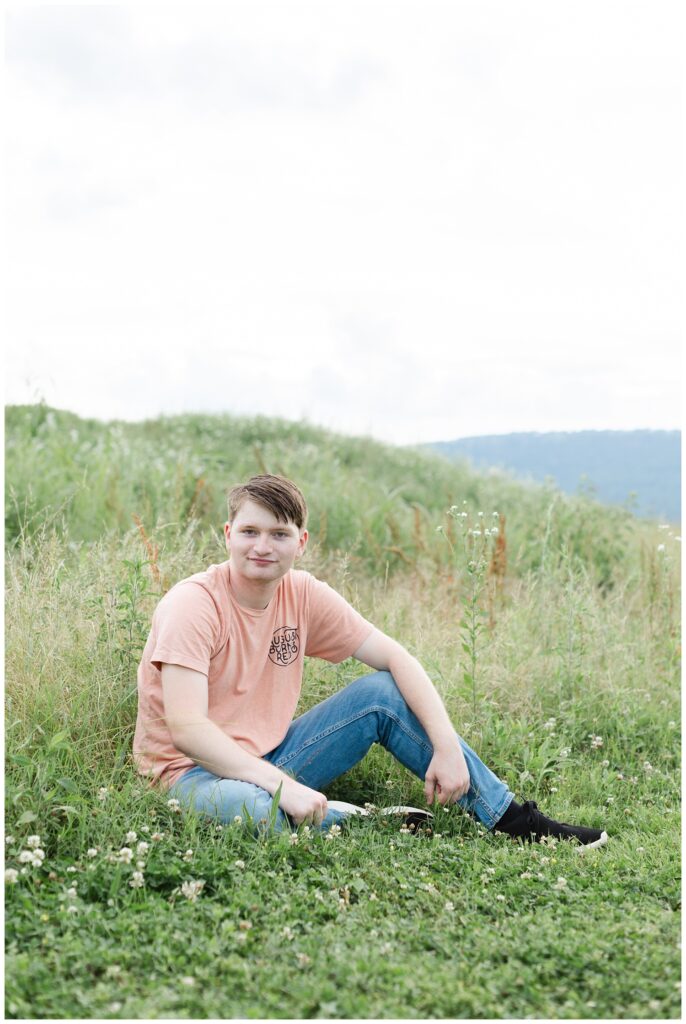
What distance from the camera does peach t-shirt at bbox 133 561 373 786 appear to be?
136 inches

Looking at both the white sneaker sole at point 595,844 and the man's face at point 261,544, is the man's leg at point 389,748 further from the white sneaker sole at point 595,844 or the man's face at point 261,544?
the man's face at point 261,544

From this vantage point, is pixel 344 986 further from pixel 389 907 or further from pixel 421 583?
pixel 421 583

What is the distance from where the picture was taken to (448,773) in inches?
142

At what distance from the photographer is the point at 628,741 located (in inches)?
193

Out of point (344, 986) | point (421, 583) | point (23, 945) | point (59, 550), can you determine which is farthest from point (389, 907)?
point (421, 583)

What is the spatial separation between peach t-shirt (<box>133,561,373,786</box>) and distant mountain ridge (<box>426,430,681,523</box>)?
695 centimetres

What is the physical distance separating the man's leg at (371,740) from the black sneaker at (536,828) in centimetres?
4

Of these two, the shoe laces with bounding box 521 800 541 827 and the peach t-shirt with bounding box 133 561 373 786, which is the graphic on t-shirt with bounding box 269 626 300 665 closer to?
the peach t-shirt with bounding box 133 561 373 786

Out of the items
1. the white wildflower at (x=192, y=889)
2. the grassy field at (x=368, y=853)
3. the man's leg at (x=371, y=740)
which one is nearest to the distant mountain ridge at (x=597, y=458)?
the grassy field at (x=368, y=853)

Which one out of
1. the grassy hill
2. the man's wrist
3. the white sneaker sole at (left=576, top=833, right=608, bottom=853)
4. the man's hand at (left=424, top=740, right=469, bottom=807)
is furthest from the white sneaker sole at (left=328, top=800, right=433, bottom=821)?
the grassy hill

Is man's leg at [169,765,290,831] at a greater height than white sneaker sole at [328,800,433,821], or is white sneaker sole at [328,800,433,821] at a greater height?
man's leg at [169,765,290,831]

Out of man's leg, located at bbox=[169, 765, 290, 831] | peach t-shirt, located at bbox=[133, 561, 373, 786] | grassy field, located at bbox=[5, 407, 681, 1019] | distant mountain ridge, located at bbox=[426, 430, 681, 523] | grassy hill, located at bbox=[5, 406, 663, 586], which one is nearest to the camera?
grassy field, located at bbox=[5, 407, 681, 1019]

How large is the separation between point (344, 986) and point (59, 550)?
9.83 feet

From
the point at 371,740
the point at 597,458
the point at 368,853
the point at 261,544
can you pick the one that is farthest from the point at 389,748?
the point at 597,458
